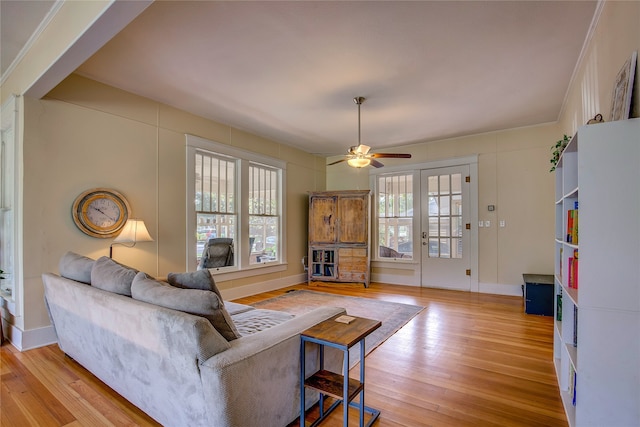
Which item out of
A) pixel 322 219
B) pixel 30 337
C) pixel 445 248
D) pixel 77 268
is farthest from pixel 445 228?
pixel 30 337

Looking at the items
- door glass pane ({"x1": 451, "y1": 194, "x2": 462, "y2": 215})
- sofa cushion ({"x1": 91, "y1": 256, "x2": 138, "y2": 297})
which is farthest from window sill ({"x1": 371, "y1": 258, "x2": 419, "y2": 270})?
sofa cushion ({"x1": 91, "y1": 256, "x2": 138, "y2": 297})

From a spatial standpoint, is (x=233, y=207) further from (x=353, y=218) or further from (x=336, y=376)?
(x=336, y=376)

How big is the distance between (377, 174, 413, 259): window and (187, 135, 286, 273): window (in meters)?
2.07

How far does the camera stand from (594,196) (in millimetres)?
1500

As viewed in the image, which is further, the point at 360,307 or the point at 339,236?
the point at 339,236

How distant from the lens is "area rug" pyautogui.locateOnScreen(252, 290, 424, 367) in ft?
11.6

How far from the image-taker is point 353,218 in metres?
6.05

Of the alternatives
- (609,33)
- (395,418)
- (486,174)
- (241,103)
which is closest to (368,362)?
(395,418)

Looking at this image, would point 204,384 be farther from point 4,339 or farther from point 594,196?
point 4,339

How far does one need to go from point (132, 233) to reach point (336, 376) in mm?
2698

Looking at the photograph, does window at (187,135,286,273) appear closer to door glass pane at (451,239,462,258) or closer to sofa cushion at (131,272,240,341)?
sofa cushion at (131,272,240,341)

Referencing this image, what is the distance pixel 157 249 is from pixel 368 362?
289 centimetres

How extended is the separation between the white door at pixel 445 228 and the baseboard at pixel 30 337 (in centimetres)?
545

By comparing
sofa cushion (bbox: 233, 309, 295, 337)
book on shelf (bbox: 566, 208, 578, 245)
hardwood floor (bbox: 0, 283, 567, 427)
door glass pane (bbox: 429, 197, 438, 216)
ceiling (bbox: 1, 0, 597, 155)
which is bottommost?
hardwood floor (bbox: 0, 283, 567, 427)
